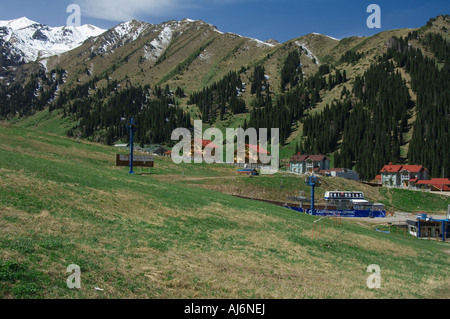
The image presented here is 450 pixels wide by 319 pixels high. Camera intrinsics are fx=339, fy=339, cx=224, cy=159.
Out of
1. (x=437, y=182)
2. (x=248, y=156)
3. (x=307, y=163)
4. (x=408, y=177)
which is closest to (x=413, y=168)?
(x=408, y=177)

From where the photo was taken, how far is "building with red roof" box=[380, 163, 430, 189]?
125875mm

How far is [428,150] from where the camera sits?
5251 inches

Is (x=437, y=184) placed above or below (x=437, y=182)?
below

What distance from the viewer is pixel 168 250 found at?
54.1ft

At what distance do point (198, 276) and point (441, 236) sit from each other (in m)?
46.9

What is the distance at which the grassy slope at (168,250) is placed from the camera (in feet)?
38.3

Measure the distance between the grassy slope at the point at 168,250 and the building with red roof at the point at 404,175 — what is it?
355 feet

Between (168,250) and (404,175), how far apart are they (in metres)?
133

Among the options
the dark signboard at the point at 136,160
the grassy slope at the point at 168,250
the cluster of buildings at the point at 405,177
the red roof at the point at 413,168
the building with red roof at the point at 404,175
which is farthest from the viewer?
the building with red roof at the point at 404,175

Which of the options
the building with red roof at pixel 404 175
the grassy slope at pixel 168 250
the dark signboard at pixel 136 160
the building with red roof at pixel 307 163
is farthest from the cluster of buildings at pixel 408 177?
the grassy slope at pixel 168 250

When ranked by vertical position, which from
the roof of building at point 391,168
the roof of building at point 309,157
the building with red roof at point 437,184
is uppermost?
the roof of building at point 309,157

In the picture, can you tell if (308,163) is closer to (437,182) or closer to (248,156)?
(248,156)

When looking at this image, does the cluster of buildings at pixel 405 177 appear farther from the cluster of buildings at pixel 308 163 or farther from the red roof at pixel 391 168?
the cluster of buildings at pixel 308 163

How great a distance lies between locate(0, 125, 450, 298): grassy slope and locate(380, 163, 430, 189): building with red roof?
10817 centimetres
